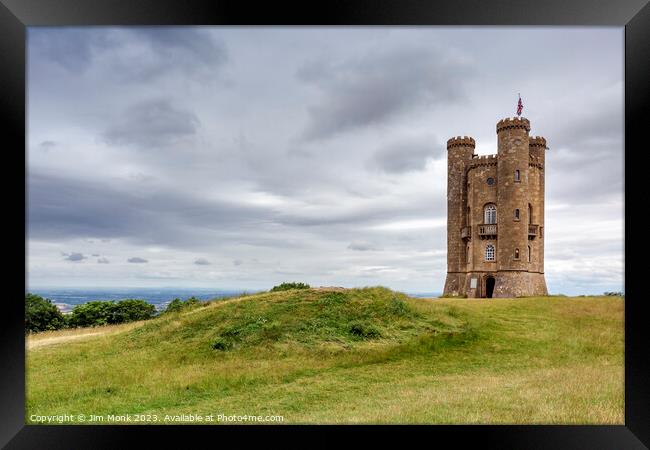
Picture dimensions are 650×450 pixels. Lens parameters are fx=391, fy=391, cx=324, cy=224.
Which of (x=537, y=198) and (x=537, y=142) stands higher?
(x=537, y=142)

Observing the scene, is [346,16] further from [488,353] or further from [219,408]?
[488,353]

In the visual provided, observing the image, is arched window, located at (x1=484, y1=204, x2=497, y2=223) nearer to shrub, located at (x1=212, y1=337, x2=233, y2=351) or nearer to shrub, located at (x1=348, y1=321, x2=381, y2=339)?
shrub, located at (x1=348, y1=321, x2=381, y2=339)

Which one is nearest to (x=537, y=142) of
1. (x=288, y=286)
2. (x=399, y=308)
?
(x=399, y=308)

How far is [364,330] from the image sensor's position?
11.7 m

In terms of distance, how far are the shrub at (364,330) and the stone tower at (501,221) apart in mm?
14340

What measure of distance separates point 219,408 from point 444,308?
9.91 m

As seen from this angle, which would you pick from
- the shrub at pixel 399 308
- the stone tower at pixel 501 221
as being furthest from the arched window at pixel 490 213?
the shrub at pixel 399 308

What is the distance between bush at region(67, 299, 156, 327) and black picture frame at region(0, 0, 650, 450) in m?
14.0

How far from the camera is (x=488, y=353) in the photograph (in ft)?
34.7

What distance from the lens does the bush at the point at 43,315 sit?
54.7 ft

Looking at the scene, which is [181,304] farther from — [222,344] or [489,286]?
[489,286]

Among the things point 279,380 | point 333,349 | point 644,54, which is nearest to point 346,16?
point 644,54

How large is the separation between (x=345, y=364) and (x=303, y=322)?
277 cm

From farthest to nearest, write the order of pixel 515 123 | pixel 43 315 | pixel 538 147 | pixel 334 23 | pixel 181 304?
pixel 538 147, pixel 515 123, pixel 43 315, pixel 181 304, pixel 334 23
